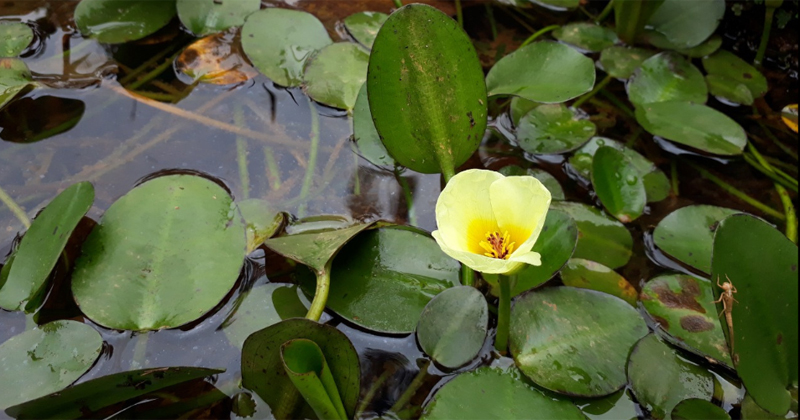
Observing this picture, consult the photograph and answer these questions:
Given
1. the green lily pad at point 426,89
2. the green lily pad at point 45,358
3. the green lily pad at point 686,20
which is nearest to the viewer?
the green lily pad at point 45,358

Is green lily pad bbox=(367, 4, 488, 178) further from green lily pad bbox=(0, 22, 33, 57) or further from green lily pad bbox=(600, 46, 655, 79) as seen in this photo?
green lily pad bbox=(0, 22, 33, 57)

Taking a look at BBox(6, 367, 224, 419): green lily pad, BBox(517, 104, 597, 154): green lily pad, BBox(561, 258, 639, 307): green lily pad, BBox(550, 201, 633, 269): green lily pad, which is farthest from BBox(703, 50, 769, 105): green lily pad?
BBox(6, 367, 224, 419): green lily pad

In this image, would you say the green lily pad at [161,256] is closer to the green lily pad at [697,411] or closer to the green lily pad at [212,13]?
the green lily pad at [212,13]

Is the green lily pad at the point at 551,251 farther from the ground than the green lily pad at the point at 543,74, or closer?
closer

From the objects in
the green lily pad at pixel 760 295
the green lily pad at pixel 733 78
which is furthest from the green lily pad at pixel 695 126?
the green lily pad at pixel 760 295

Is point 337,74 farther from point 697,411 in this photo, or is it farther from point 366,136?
point 697,411

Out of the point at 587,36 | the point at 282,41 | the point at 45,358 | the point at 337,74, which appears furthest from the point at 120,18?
the point at 587,36

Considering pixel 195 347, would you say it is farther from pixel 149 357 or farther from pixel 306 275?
pixel 306 275
